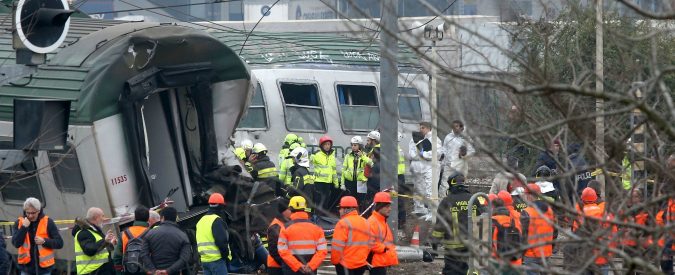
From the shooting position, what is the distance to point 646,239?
6.42 metres

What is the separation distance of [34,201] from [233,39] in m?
12.2

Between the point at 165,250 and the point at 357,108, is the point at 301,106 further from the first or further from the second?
the point at 165,250

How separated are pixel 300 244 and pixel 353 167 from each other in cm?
691

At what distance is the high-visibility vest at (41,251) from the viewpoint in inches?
579

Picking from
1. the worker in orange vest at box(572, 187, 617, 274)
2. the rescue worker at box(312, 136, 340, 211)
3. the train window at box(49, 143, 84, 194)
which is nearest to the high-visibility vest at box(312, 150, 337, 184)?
the rescue worker at box(312, 136, 340, 211)

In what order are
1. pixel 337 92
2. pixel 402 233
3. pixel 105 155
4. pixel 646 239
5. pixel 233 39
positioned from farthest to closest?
pixel 233 39
pixel 337 92
pixel 402 233
pixel 105 155
pixel 646 239

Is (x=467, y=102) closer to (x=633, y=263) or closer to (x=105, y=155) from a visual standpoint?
(x=633, y=263)

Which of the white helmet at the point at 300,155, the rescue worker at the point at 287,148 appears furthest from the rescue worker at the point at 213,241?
the rescue worker at the point at 287,148

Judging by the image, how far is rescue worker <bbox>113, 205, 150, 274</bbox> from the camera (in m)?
14.2

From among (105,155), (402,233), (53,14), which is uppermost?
(53,14)

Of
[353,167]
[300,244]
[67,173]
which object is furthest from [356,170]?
[300,244]

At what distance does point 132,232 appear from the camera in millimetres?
14219

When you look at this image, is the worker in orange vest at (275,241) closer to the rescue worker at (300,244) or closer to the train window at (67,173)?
the rescue worker at (300,244)

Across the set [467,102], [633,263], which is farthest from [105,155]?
[633,263]
